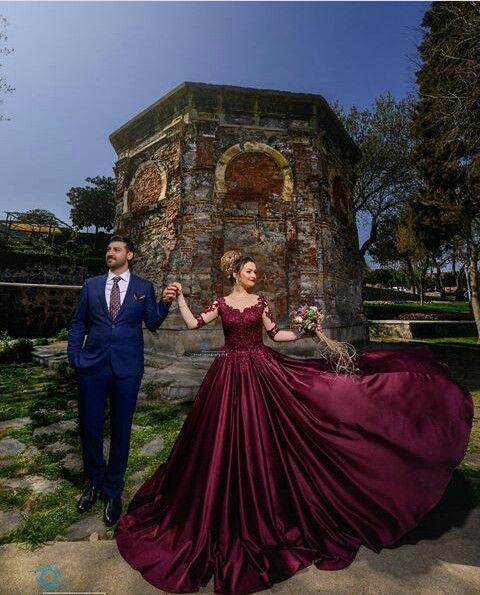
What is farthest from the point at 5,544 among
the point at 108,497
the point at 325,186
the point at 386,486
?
the point at 325,186

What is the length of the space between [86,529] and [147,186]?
9.89 meters

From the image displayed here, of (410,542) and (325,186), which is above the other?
(325,186)

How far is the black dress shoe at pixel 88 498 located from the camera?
107 inches

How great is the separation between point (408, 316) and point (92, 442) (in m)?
24.5

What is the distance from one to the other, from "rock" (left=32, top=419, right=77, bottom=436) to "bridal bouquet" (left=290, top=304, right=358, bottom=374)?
362 cm

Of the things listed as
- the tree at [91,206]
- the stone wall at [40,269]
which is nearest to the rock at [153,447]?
the stone wall at [40,269]

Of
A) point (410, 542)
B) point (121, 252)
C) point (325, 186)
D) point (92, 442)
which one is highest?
point (325, 186)

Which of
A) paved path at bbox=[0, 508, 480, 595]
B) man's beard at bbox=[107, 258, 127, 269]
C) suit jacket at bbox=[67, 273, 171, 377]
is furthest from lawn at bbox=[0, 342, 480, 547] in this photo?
man's beard at bbox=[107, 258, 127, 269]

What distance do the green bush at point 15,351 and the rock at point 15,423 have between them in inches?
224

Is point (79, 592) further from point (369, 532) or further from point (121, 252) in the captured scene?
point (121, 252)

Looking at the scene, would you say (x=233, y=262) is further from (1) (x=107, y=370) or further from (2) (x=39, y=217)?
(2) (x=39, y=217)

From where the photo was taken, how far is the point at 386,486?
2330mm

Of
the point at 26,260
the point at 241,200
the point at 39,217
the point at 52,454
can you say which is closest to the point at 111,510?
the point at 52,454

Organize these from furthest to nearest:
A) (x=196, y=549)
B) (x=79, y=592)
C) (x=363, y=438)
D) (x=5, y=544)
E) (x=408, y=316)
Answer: (x=408, y=316) < (x=363, y=438) < (x=5, y=544) < (x=196, y=549) < (x=79, y=592)
